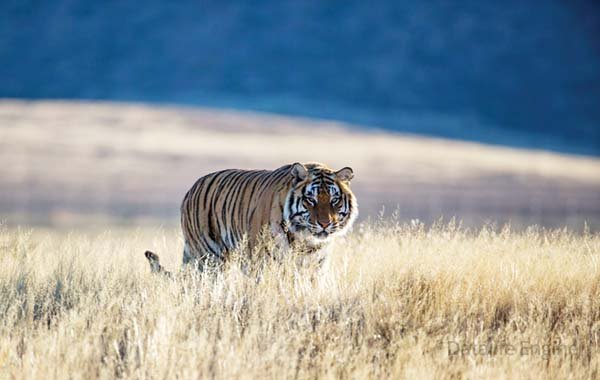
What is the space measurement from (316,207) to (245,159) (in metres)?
45.7

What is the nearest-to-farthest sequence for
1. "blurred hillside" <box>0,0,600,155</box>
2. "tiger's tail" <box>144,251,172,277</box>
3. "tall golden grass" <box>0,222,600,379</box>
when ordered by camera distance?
"tall golden grass" <box>0,222,600,379</box> < "tiger's tail" <box>144,251,172,277</box> < "blurred hillside" <box>0,0,600,155</box>

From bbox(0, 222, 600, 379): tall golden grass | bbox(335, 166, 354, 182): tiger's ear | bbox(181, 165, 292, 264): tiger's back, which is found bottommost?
bbox(0, 222, 600, 379): tall golden grass

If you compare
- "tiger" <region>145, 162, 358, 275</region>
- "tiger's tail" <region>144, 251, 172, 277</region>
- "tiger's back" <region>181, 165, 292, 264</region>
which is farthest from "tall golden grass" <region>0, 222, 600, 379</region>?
"tiger's back" <region>181, 165, 292, 264</region>

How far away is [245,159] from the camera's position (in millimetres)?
54906

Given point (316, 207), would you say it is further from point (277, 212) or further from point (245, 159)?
point (245, 159)

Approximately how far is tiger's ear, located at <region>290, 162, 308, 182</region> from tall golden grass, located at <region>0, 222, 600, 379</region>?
78 cm

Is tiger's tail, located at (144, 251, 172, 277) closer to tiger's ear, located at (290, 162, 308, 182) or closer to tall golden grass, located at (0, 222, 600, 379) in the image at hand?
tall golden grass, located at (0, 222, 600, 379)

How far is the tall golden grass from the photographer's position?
7.50 meters

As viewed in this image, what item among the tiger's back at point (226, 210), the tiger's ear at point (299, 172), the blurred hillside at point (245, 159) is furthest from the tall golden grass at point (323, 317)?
the blurred hillside at point (245, 159)

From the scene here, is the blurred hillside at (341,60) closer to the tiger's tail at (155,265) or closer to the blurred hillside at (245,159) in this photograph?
the blurred hillside at (245,159)

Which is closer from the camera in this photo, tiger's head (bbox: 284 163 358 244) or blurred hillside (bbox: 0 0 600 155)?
tiger's head (bbox: 284 163 358 244)

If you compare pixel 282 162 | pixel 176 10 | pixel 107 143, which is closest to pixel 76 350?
pixel 282 162

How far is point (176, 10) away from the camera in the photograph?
113 metres

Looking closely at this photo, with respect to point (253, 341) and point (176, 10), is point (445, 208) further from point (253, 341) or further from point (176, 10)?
point (176, 10)
